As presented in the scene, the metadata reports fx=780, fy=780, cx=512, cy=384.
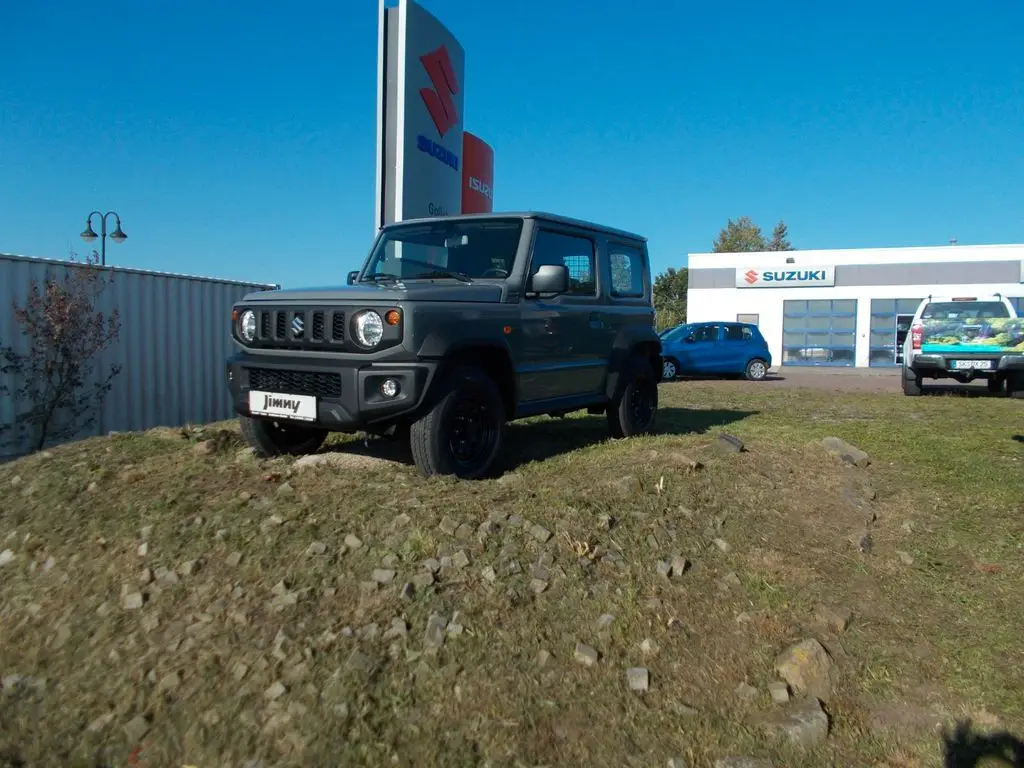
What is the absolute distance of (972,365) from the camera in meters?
13.6

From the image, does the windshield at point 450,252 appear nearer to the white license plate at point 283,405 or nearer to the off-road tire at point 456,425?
the off-road tire at point 456,425

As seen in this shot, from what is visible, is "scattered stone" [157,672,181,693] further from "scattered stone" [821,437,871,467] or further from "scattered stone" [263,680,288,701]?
"scattered stone" [821,437,871,467]

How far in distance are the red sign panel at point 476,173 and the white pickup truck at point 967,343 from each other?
26.9 ft

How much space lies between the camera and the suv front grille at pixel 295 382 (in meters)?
4.71

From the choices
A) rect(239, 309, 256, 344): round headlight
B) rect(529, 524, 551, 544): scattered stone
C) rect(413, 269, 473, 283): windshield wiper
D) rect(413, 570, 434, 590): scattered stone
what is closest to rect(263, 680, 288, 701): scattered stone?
rect(413, 570, 434, 590): scattered stone

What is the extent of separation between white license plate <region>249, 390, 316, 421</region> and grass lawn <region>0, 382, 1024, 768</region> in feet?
1.19

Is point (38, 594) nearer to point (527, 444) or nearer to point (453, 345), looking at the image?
point (453, 345)

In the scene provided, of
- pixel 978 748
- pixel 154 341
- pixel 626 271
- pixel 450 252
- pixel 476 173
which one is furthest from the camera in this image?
pixel 476 173

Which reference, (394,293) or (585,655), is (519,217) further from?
(585,655)

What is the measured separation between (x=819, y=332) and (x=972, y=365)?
2166 cm

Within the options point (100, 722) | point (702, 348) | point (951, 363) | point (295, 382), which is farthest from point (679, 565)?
point (702, 348)

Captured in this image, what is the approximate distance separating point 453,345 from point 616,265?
8.29 feet

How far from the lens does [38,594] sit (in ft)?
11.7

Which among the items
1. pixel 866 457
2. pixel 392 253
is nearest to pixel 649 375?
pixel 866 457
